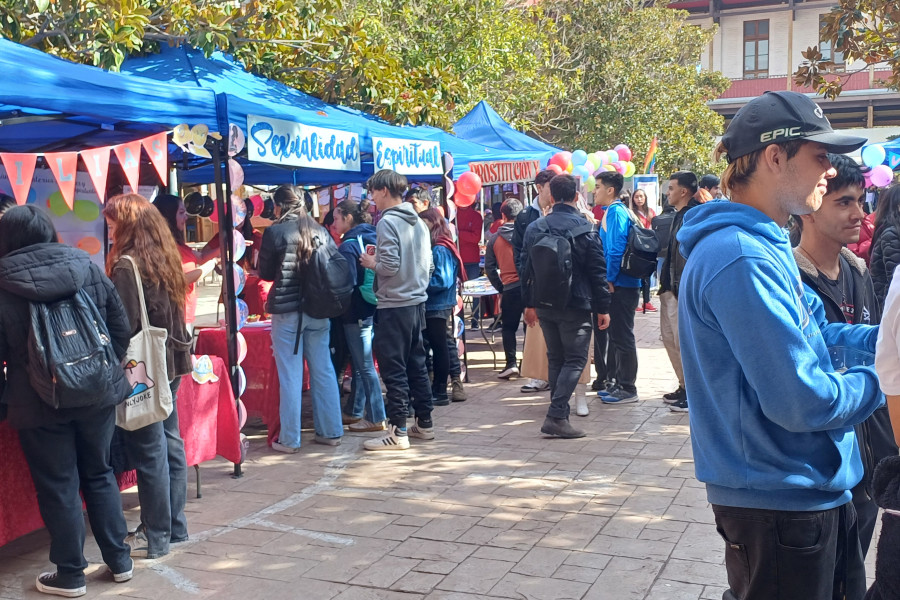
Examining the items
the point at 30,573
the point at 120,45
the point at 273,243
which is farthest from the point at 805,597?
the point at 120,45

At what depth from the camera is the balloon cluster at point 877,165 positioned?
12078 millimetres

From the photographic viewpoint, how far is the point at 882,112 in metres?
33.4

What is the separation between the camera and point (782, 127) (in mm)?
2178

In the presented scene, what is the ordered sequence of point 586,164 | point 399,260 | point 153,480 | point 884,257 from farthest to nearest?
point 586,164
point 399,260
point 884,257
point 153,480

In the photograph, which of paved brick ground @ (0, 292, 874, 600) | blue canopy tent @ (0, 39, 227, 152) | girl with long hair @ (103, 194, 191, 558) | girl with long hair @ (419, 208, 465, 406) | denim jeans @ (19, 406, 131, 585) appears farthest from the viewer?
girl with long hair @ (419, 208, 465, 406)

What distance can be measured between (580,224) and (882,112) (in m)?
Result: 31.2

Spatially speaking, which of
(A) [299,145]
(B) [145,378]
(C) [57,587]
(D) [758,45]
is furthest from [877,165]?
(D) [758,45]

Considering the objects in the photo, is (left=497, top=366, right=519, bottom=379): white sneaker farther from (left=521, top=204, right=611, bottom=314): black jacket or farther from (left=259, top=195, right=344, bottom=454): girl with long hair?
(left=259, top=195, right=344, bottom=454): girl with long hair

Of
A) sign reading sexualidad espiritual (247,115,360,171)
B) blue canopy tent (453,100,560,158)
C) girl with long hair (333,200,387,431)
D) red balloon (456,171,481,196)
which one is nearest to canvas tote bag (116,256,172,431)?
sign reading sexualidad espiritual (247,115,360,171)

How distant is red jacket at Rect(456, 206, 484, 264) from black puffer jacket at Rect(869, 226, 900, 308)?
6.45 meters

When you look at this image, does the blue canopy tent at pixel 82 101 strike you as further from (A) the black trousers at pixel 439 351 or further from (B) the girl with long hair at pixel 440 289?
(A) the black trousers at pixel 439 351

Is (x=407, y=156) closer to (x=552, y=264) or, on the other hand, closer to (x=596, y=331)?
(x=552, y=264)

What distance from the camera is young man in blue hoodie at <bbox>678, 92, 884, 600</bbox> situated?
6.59ft

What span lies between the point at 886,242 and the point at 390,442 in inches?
143
